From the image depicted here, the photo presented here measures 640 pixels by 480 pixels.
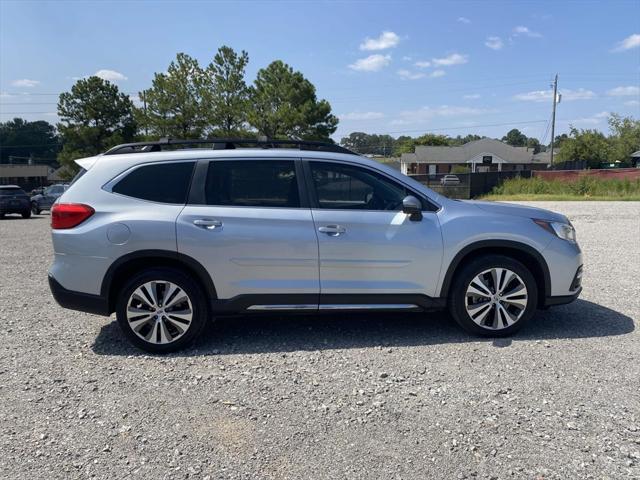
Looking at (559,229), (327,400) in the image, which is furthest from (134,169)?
(559,229)

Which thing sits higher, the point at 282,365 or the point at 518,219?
the point at 518,219

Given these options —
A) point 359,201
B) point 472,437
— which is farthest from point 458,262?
point 472,437

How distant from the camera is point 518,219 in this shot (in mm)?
4445

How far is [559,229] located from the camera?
4.51 meters

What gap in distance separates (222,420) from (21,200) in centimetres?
2297

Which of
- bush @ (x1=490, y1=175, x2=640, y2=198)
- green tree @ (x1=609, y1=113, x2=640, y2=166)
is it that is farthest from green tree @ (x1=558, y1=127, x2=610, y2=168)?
bush @ (x1=490, y1=175, x2=640, y2=198)

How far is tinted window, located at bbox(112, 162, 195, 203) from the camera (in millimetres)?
4215

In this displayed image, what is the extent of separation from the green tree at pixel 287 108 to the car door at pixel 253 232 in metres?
25.7

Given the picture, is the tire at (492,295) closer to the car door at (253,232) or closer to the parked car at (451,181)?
the car door at (253,232)

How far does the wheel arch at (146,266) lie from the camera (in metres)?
4.08

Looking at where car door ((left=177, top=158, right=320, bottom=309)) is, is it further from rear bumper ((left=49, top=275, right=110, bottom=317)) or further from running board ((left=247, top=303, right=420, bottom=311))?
rear bumper ((left=49, top=275, right=110, bottom=317))

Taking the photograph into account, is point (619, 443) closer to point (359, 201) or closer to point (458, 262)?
point (458, 262)

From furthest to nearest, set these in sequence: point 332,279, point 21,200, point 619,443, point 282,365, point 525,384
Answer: point 21,200 → point 332,279 → point 282,365 → point 525,384 → point 619,443

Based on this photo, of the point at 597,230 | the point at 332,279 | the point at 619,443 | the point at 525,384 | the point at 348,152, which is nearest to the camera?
the point at 619,443
